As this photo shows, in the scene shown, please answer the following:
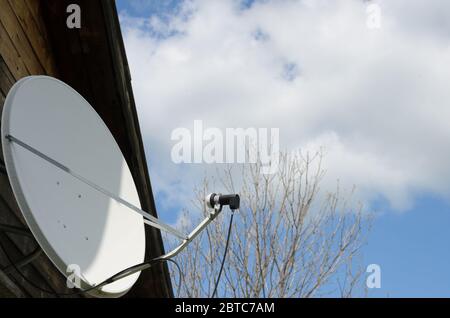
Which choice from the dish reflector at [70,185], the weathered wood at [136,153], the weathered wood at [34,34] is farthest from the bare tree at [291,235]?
the dish reflector at [70,185]

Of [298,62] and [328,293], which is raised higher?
[298,62]

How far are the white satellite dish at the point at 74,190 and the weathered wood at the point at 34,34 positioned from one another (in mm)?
503

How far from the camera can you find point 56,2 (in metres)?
3.26

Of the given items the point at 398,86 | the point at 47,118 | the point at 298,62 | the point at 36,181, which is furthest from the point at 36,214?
the point at 398,86

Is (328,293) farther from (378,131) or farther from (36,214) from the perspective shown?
(36,214)

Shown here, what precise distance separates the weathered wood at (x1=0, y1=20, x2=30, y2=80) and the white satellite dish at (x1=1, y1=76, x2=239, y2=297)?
0.25 metres

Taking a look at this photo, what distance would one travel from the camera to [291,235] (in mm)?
6961

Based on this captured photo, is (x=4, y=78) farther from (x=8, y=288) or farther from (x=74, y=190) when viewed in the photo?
(x=8, y=288)

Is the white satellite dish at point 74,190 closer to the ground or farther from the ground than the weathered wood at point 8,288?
farther from the ground

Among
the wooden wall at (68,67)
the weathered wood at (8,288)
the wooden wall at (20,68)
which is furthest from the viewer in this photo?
the wooden wall at (68,67)

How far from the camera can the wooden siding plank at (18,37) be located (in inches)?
106

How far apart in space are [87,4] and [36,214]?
61.6 inches

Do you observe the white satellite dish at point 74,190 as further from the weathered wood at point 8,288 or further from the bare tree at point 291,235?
the bare tree at point 291,235

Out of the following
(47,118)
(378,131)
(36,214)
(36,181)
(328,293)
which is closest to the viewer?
(36,214)
